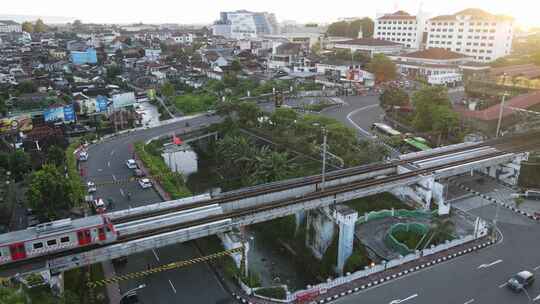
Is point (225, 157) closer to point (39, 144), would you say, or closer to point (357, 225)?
point (357, 225)

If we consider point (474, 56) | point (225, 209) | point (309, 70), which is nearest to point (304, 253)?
point (225, 209)

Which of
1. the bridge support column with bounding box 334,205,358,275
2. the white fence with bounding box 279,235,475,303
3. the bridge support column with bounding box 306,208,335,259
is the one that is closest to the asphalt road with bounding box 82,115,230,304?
the white fence with bounding box 279,235,475,303

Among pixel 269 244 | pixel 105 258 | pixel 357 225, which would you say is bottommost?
pixel 269 244

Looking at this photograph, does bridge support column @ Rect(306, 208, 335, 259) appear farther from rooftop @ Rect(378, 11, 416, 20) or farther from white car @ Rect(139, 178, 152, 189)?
rooftop @ Rect(378, 11, 416, 20)

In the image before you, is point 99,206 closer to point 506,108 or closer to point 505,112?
point 505,112

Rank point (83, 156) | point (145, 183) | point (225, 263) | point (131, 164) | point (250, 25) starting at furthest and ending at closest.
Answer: point (250, 25), point (83, 156), point (131, 164), point (145, 183), point (225, 263)

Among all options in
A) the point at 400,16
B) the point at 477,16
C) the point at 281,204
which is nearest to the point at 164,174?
the point at 281,204
